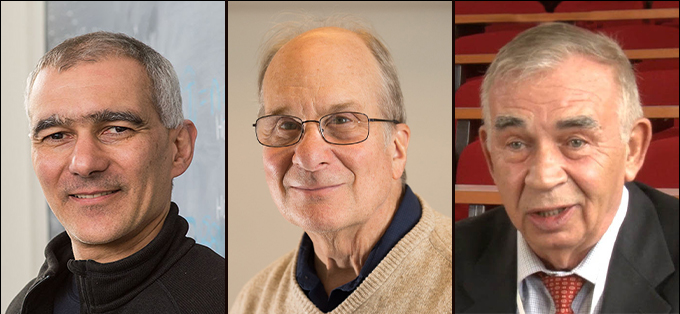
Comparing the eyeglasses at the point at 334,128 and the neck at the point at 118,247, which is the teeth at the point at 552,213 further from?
the neck at the point at 118,247

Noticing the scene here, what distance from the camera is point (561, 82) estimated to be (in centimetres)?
142

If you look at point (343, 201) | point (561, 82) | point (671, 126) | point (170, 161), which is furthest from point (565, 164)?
point (170, 161)

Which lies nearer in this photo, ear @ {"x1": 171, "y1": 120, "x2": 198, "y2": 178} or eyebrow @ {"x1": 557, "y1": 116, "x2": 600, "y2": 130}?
eyebrow @ {"x1": 557, "y1": 116, "x2": 600, "y2": 130}

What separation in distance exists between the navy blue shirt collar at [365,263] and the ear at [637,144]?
564 mm

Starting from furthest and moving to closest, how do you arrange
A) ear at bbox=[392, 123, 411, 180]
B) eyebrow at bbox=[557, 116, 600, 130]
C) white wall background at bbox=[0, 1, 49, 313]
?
white wall background at bbox=[0, 1, 49, 313], ear at bbox=[392, 123, 411, 180], eyebrow at bbox=[557, 116, 600, 130]

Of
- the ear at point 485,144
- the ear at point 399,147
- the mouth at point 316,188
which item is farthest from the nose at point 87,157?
the ear at point 485,144

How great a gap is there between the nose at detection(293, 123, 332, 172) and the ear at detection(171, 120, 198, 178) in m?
0.36

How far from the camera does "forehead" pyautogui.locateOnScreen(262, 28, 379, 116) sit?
1450mm

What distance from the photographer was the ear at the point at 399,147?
1500mm

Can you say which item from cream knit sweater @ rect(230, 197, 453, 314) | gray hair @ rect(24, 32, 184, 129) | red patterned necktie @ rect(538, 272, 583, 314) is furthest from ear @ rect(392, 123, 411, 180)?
gray hair @ rect(24, 32, 184, 129)

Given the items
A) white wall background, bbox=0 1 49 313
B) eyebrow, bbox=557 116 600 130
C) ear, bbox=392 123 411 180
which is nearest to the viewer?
eyebrow, bbox=557 116 600 130

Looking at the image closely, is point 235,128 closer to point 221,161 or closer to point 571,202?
point 221,161


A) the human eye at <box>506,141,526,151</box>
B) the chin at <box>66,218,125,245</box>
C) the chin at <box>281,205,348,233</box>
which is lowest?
the chin at <box>66,218,125,245</box>

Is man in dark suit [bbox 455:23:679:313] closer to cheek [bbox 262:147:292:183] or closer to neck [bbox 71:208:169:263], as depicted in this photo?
cheek [bbox 262:147:292:183]
